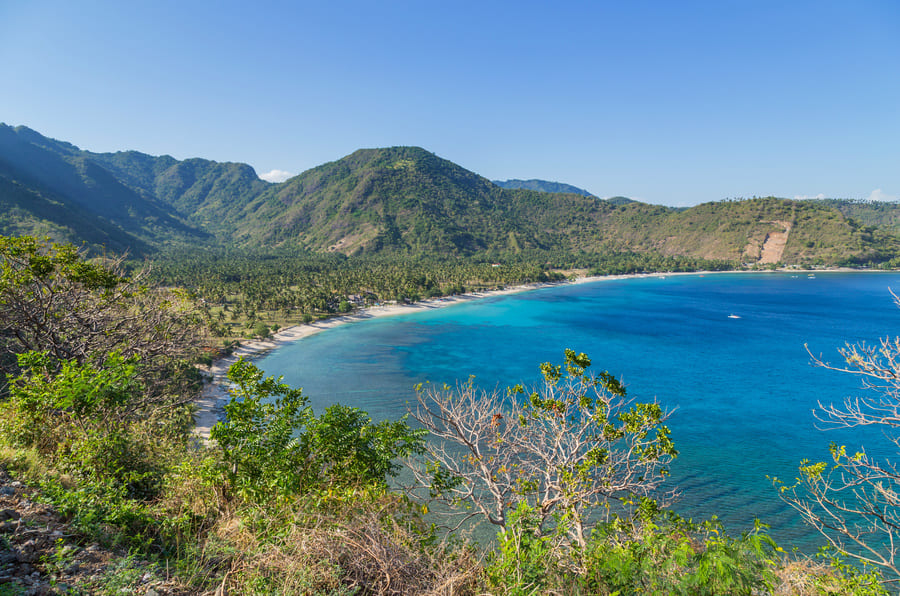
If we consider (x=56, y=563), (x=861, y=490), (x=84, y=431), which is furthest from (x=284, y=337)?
(x=861, y=490)

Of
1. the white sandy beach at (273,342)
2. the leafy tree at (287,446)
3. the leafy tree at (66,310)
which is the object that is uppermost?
the leafy tree at (66,310)

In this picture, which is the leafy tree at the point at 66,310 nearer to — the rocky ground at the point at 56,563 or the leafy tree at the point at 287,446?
the leafy tree at the point at 287,446

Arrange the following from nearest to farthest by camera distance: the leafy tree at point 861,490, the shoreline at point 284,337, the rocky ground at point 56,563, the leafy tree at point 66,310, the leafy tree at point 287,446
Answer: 1. the rocky ground at point 56,563
2. the leafy tree at point 861,490
3. the leafy tree at point 287,446
4. the leafy tree at point 66,310
5. the shoreline at point 284,337

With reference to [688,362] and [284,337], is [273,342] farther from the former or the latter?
[688,362]

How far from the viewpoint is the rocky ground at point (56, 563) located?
4.94 meters

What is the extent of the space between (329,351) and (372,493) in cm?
5945

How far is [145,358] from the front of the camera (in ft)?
51.5

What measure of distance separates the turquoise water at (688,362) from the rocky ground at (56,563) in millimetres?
23374

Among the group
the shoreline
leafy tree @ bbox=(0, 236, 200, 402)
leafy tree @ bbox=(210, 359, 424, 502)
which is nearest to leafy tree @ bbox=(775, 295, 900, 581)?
leafy tree @ bbox=(210, 359, 424, 502)

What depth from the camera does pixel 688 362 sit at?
6228 centimetres

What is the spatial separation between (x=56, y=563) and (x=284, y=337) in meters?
73.2

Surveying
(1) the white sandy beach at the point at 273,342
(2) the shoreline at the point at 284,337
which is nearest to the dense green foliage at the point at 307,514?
(2) the shoreline at the point at 284,337

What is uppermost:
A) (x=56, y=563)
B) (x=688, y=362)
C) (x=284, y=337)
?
(x=56, y=563)

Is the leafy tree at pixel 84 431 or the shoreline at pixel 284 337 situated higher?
the leafy tree at pixel 84 431
